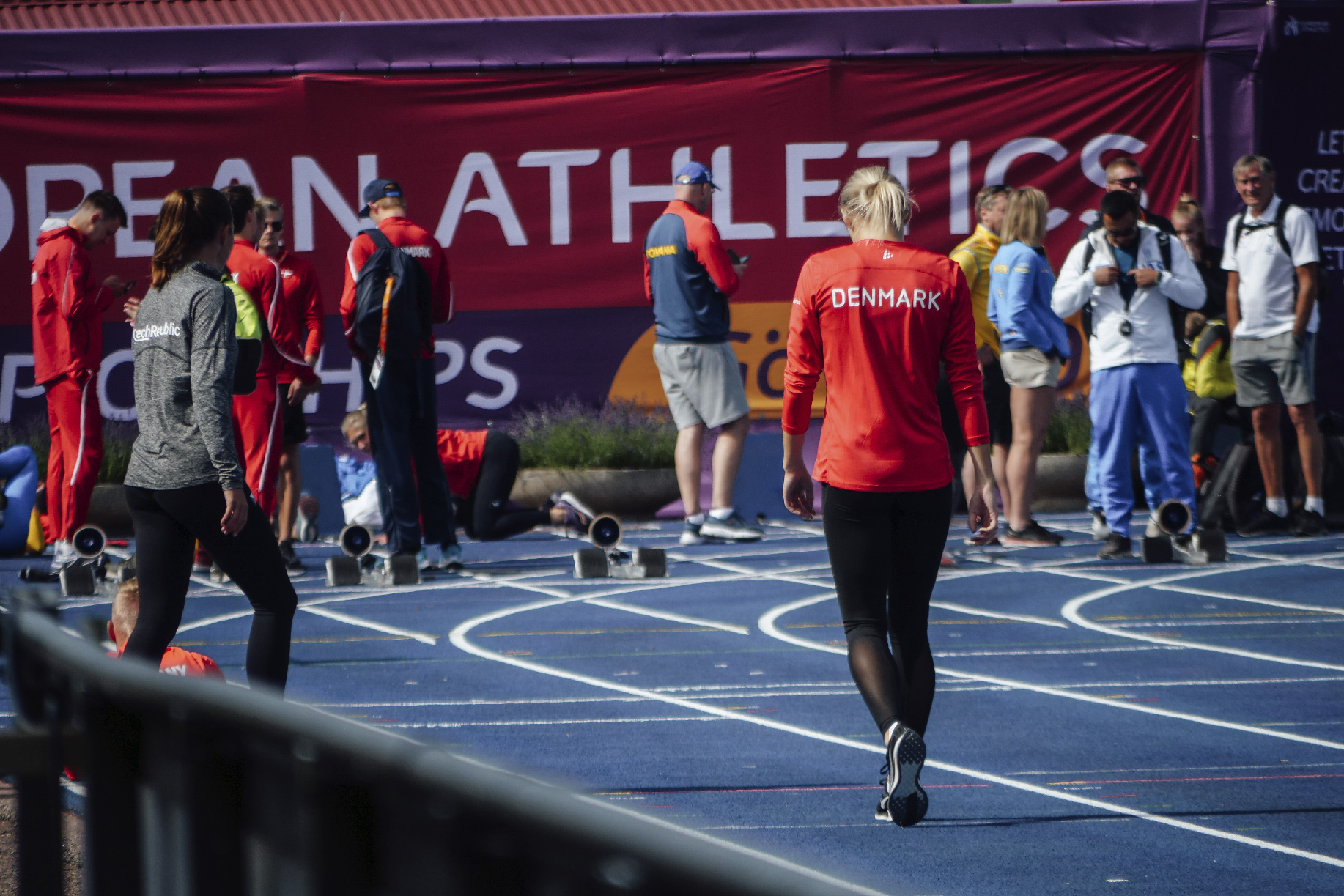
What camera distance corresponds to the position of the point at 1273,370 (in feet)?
33.3

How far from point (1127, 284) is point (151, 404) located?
5.93 m

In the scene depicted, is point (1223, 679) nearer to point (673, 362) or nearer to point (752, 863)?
point (673, 362)

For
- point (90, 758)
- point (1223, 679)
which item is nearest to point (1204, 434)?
point (1223, 679)

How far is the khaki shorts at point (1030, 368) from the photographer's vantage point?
31.3 feet

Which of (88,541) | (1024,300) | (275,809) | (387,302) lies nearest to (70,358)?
(88,541)

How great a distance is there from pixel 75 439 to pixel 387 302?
6.11 ft

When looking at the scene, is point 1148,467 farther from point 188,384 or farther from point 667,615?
point 188,384

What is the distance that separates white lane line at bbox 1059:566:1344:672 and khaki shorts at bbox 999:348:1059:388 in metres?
1.40

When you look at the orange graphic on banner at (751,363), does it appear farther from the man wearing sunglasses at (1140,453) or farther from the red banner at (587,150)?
the man wearing sunglasses at (1140,453)

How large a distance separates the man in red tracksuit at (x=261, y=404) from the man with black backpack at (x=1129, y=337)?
14.1 feet

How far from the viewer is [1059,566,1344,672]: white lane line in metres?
6.64

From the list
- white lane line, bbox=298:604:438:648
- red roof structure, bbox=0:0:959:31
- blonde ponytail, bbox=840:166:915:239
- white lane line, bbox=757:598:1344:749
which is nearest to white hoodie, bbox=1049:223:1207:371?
white lane line, bbox=757:598:1344:749

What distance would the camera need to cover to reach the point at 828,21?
1174cm

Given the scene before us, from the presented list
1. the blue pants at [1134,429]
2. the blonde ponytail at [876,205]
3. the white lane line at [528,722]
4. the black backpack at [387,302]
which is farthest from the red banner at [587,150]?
the blonde ponytail at [876,205]
